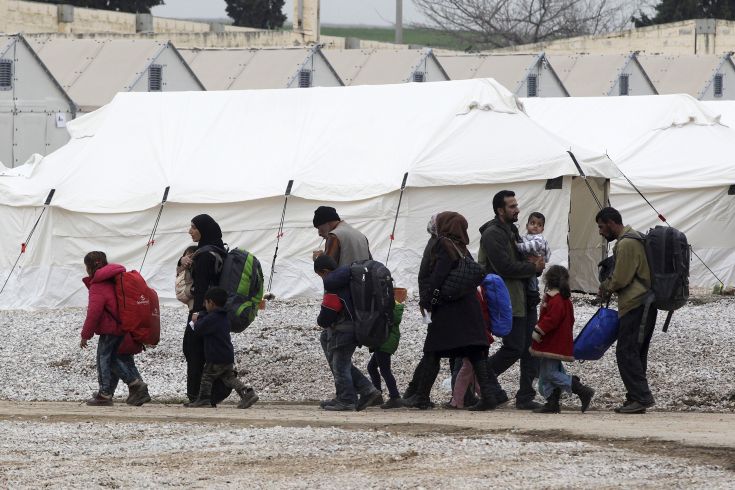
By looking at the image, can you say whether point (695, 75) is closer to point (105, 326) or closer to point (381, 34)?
point (105, 326)

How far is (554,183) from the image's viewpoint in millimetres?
19406

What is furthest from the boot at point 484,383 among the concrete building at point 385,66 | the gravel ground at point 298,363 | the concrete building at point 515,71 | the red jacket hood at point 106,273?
the concrete building at point 515,71

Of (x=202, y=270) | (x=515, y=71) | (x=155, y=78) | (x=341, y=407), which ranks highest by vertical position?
(x=515, y=71)

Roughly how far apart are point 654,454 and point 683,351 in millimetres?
6394

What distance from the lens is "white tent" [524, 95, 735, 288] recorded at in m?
22.2

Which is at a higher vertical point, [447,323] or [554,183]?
[554,183]

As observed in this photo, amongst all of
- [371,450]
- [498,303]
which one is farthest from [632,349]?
[371,450]

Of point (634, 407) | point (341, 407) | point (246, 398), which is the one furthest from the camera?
point (246, 398)

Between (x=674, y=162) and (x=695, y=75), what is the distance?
19935mm

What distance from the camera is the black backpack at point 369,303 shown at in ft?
34.7

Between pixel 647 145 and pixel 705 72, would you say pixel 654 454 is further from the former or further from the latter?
pixel 705 72

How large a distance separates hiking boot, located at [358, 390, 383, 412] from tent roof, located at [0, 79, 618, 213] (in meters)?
8.54

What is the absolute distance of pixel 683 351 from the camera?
1420cm

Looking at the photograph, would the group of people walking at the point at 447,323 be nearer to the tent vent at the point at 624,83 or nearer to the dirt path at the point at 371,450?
the dirt path at the point at 371,450
